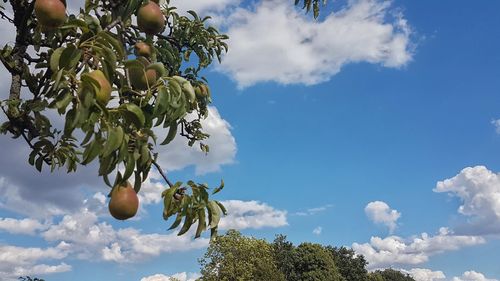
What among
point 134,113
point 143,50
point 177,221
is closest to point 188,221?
point 177,221

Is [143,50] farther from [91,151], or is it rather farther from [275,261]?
[275,261]

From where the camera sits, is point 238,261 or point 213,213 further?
point 238,261

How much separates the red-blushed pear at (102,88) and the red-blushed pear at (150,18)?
3.52 feet

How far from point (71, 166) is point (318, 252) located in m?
63.5

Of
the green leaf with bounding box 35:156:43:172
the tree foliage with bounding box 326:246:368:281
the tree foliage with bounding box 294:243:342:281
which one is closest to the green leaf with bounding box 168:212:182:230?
the green leaf with bounding box 35:156:43:172

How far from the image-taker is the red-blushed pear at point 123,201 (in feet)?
9.91

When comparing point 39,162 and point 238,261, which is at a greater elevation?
point 238,261

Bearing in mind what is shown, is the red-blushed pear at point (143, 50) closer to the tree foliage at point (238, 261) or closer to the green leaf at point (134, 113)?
the green leaf at point (134, 113)

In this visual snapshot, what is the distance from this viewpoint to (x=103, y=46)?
9.08 feet

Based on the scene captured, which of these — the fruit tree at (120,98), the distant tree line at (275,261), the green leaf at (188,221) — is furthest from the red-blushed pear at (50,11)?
the distant tree line at (275,261)

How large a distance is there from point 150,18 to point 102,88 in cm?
116

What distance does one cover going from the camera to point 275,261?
215 ft

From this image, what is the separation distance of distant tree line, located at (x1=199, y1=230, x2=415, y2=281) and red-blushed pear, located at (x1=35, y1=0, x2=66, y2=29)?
163 feet

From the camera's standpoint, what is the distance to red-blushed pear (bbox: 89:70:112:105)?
2521 millimetres
